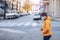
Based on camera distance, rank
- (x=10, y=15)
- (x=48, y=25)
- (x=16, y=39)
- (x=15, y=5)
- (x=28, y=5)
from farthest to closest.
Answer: (x=28, y=5) → (x=15, y=5) → (x=10, y=15) → (x=16, y=39) → (x=48, y=25)

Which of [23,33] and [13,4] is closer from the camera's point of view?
[23,33]

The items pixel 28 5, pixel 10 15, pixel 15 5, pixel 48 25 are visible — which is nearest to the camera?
pixel 48 25

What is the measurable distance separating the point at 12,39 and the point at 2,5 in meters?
37.9

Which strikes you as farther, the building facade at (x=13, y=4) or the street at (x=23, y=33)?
the building facade at (x=13, y=4)

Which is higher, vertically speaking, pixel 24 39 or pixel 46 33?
pixel 46 33

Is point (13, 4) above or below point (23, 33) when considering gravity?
above

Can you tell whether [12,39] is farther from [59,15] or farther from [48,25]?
[59,15]

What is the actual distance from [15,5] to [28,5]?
2726cm

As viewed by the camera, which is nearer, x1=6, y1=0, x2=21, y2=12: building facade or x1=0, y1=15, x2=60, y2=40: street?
x1=0, y1=15, x2=60, y2=40: street

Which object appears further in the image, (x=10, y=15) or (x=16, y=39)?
(x=10, y=15)

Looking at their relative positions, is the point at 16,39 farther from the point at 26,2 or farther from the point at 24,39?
the point at 26,2

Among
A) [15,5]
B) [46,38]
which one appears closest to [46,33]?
[46,38]

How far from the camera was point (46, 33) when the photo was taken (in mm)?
8875

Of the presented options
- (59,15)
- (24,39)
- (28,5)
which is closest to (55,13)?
(59,15)
